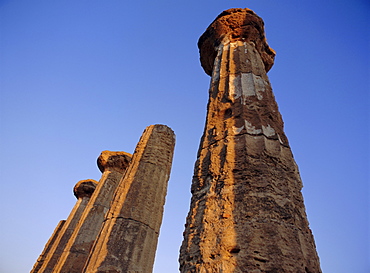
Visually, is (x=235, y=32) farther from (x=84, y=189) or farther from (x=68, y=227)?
(x=84, y=189)

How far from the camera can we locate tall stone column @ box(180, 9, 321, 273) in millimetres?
2332

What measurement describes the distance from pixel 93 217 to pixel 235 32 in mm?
7112

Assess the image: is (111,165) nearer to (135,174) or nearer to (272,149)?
(135,174)

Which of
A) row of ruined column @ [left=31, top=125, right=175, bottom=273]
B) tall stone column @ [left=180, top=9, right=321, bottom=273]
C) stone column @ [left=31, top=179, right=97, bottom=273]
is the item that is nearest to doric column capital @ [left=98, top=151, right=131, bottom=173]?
row of ruined column @ [left=31, top=125, right=175, bottom=273]

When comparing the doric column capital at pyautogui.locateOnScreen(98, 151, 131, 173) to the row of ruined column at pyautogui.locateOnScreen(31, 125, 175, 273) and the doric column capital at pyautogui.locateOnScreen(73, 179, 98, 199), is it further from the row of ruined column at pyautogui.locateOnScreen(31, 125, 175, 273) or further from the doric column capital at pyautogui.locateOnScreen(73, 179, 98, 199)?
the doric column capital at pyautogui.locateOnScreen(73, 179, 98, 199)

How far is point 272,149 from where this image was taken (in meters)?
3.32

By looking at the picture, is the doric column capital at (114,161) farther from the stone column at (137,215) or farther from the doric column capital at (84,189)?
the stone column at (137,215)

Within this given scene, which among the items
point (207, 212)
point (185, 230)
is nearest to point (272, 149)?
point (207, 212)

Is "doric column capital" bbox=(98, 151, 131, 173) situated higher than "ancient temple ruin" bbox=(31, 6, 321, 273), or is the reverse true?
"doric column capital" bbox=(98, 151, 131, 173)

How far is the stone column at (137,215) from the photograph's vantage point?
5.28 metres

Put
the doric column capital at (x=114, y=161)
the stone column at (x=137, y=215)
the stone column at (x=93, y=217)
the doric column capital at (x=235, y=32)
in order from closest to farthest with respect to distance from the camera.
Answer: the stone column at (x=137, y=215) < the doric column capital at (x=235, y=32) < the stone column at (x=93, y=217) < the doric column capital at (x=114, y=161)

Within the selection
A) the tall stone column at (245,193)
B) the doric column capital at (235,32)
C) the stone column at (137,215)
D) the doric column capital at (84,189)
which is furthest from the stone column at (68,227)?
the tall stone column at (245,193)

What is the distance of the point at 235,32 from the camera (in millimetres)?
6062

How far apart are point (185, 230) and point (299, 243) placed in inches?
46.4
